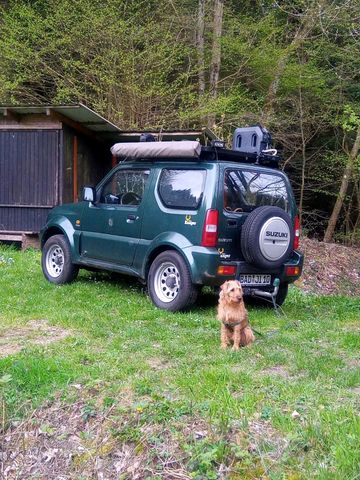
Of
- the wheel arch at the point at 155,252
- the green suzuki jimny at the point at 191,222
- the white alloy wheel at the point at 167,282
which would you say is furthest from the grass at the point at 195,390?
the wheel arch at the point at 155,252

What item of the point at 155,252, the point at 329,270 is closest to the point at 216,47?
the point at 329,270

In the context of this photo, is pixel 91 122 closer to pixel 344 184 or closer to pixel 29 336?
pixel 29 336

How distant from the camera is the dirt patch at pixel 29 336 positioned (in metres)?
5.52

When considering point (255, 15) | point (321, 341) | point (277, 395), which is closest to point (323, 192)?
point (255, 15)

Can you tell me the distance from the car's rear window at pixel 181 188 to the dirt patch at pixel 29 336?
2138mm

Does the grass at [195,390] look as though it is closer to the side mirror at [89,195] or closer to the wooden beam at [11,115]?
the side mirror at [89,195]

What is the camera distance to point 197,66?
15.7 metres

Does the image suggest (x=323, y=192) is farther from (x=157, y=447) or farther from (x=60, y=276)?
(x=157, y=447)

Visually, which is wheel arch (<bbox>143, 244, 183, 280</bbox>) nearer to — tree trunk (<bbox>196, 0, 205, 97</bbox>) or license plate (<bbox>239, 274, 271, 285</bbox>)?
license plate (<bbox>239, 274, 271, 285</bbox>)

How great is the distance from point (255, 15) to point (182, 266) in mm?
13274

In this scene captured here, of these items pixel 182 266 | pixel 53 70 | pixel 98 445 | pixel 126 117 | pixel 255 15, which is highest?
pixel 255 15

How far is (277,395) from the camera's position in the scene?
13.6ft

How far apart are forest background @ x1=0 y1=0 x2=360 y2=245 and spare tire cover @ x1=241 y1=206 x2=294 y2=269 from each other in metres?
6.95

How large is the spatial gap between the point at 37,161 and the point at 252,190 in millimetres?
7190
